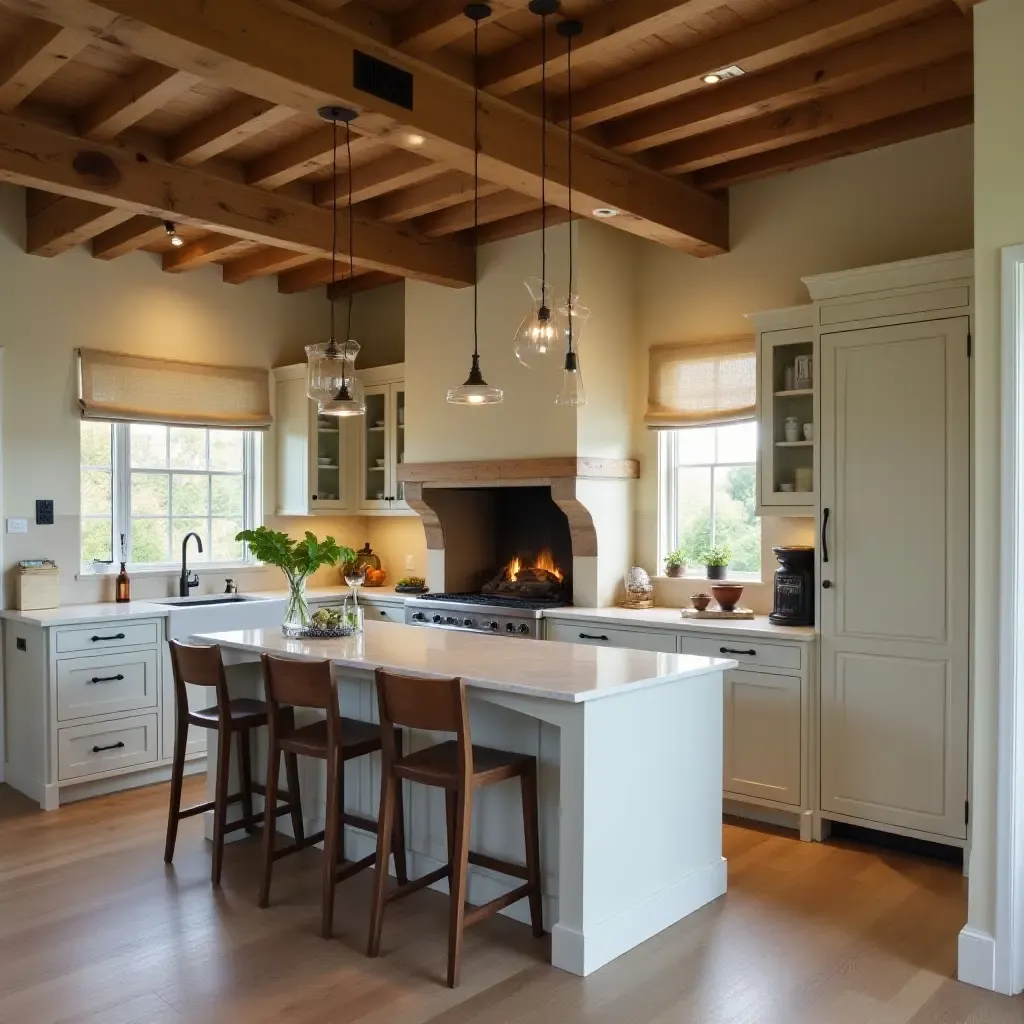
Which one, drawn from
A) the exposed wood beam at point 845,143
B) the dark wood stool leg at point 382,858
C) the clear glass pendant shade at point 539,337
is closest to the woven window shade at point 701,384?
the exposed wood beam at point 845,143

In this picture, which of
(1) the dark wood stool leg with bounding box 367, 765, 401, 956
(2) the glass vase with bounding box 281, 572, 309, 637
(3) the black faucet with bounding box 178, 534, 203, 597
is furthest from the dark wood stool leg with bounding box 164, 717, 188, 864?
(3) the black faucet with bounding box 178, 534, 203, 597

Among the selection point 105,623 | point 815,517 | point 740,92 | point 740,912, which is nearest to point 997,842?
point 740,912

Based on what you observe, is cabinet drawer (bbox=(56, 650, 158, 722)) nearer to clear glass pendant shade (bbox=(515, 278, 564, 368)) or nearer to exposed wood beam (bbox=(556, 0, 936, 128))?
clear glass pendant shade (bbox=(515, 278, 564, 368))

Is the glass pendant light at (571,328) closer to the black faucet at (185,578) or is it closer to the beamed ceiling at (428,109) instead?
the beamed ceiling at (428,109)

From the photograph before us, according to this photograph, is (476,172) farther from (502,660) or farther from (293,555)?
(502,660)

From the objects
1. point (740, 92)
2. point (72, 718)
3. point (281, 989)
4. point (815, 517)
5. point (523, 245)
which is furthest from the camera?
point (523, 245)

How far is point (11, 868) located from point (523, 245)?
13.1ft

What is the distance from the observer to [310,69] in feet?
10.3

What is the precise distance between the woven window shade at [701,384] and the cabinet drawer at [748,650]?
123 centimetres

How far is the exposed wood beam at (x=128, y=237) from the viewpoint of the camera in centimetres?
527

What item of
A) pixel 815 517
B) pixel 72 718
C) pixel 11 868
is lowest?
pixel 11 868

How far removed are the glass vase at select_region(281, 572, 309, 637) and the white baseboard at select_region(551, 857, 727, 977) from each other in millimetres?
1817

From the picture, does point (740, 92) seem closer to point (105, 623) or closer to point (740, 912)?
point (740, 912)

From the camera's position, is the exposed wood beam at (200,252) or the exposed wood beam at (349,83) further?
the exposed wood beam at (200,252)
